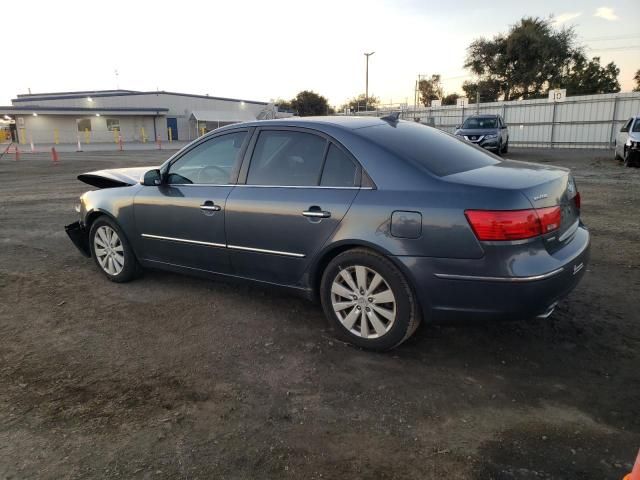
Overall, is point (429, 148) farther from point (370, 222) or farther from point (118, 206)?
point (118, 206)

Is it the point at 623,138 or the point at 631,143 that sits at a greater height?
the point at 623,138

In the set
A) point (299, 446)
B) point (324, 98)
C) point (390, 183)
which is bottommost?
point (299, 446)

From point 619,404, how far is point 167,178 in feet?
13.0

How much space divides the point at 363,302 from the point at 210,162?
2004 mm

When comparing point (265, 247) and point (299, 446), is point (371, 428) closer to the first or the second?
point (299, 446)

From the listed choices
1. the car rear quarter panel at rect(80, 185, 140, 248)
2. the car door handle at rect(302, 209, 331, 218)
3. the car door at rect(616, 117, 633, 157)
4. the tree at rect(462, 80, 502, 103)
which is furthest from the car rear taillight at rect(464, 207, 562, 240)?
the tree at rect(462, 80, 502, 103)

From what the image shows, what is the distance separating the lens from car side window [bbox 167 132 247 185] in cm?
427

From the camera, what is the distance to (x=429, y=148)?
12.0 ft

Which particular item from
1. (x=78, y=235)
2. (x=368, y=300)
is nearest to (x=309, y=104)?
(x=78, y=235)

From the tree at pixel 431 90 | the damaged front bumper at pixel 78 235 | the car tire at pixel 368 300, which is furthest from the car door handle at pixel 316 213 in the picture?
the tree at pixel 431 90

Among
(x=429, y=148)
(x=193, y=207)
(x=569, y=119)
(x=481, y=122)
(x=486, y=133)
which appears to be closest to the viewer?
(x=429, y=148)

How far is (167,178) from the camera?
4.65 meters

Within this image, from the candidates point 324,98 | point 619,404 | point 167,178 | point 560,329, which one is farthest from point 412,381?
point 324,98

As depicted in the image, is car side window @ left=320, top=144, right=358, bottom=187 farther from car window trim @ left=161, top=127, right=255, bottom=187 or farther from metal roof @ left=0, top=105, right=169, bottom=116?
metal roof @ left=0, top=105, right=169, bottom=116
